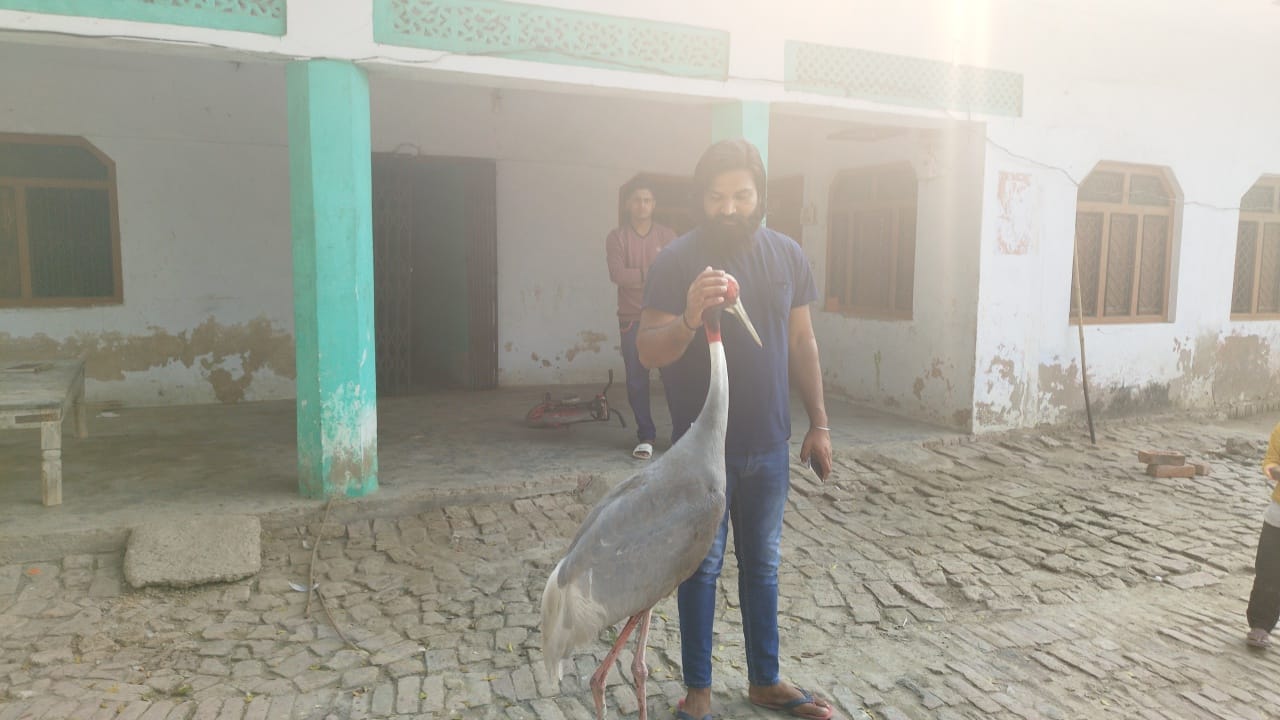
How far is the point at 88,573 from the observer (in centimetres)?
439

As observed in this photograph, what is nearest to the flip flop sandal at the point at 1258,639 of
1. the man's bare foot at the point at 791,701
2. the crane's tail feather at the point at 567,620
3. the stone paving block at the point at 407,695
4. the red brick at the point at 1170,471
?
the man's bare foot at the point at 791,701

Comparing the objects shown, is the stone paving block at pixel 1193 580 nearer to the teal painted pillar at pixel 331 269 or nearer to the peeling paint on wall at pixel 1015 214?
the peeling paint on wall at pixel 1015 214

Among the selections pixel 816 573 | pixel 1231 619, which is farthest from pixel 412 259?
pixel 1231 619

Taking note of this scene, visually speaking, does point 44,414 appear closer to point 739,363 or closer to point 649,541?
point 649,541

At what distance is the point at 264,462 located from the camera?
588 centimetres

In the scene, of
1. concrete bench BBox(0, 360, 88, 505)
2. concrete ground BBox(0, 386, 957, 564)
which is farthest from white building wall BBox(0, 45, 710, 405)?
concrete bench BBox(0, 360, 88, 505)

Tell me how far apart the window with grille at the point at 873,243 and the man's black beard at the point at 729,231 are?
17.8ft

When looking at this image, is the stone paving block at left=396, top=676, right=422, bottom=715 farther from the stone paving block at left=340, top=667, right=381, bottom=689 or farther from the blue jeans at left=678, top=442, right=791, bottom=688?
the blue jeans at left=678, top=442, right=791, bottom=688

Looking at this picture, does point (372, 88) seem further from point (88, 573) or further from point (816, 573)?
point (816, 573)

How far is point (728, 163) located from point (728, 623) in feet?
7.53

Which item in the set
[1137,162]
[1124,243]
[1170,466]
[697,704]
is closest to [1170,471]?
[1170,466]

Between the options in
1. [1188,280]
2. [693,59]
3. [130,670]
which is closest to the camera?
[130,670]

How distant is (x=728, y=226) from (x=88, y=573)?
375 cm

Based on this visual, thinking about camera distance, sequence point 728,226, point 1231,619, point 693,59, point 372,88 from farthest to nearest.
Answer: point 372,88 → point 693,59 → point 1231,619 → point 728,226
